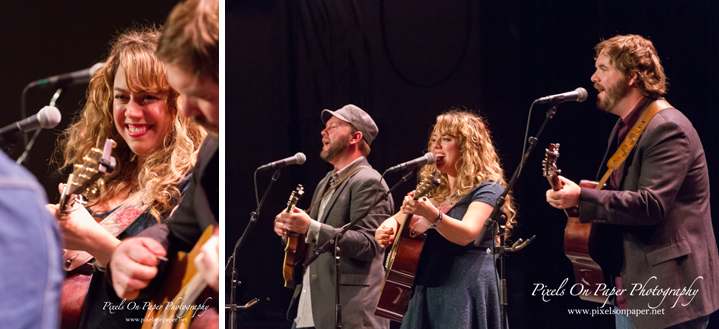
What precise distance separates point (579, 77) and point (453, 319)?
1633mm

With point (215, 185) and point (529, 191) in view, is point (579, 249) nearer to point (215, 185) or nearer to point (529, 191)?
point (529, 191)

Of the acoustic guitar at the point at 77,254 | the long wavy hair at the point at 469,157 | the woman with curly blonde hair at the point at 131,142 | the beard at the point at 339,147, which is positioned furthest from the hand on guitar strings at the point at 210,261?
the beard at the point at 339,147

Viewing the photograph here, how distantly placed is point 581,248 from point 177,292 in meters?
2.11

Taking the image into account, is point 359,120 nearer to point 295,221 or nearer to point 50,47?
point 295,221

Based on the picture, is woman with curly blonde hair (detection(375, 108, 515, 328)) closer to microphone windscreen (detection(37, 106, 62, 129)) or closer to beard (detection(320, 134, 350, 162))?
beard (detection(320, 134, 350, 162))

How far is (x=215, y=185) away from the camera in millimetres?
1607

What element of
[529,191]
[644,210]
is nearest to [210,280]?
[644,210]

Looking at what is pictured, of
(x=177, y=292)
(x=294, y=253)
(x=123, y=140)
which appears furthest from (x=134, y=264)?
(x=294, y=253)

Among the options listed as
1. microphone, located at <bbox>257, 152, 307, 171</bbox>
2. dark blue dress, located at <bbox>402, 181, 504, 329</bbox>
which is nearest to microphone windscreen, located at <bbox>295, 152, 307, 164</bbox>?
microphone, located at <bbox>257, 152, 307, 171</bbox>

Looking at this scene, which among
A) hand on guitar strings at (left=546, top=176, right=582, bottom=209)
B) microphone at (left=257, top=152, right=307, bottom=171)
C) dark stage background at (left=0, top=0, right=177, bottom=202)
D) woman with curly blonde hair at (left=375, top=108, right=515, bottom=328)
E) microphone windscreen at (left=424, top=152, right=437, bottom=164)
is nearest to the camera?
dark stage background at (left=0, top=0, right=177, bottom=202)

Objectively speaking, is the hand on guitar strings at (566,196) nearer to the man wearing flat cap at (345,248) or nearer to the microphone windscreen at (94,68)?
the man wearing flat cap at (345,248)

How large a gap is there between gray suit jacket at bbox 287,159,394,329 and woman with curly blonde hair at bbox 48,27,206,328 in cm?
161

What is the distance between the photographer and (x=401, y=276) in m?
3.05

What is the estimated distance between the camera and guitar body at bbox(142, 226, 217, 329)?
1.46 metres
